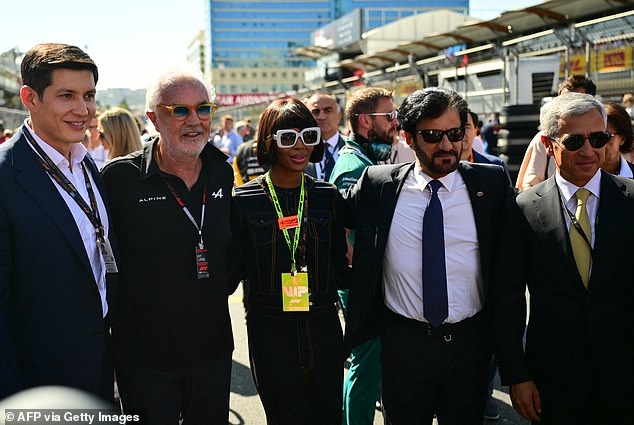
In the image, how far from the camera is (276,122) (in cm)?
294

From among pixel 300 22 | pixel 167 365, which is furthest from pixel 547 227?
pixel 300 22

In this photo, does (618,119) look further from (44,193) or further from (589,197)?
(44,193)

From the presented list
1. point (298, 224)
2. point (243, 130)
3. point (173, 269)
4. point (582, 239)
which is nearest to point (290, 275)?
point (298, 224)

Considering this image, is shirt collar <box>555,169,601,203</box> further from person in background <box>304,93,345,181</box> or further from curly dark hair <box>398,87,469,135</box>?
person in background <box>304,93,345,181</box>

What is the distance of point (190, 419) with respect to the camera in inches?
104

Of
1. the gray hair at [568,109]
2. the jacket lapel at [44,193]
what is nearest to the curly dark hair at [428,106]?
the gray hair at [568,109]

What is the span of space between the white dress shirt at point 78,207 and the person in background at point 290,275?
0.67 m

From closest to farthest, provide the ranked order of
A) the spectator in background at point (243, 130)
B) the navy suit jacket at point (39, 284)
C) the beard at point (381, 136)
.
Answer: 1. the navy suit jacket at point (39, 284)
2. the beard at point (381, 136)
3. the spectator in background at point (243, 130)

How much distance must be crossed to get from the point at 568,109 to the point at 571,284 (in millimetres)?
797

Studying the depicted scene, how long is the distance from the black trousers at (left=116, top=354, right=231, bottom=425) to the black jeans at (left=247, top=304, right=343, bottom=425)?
0.20 metres

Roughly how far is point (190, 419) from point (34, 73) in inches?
65.6

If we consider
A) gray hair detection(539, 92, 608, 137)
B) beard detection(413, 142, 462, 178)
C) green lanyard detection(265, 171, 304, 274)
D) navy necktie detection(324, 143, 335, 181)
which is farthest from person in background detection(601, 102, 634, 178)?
navy necktie detection(324, 143, 335, 181)

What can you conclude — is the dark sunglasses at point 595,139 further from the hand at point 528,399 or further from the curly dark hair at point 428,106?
the hand at point 528,399

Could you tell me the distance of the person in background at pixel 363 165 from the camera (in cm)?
345
